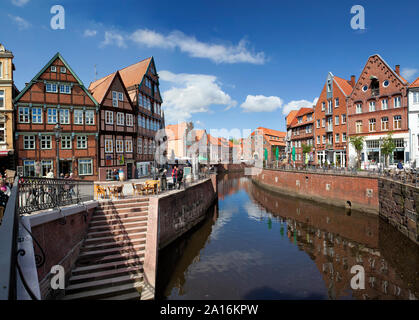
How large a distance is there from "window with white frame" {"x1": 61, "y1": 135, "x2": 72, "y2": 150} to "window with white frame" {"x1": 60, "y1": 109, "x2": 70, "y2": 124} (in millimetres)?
1487

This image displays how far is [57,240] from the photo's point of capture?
9289mm

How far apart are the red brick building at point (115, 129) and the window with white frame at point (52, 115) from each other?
406 cm

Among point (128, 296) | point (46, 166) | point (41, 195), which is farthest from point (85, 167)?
point (128, 296)

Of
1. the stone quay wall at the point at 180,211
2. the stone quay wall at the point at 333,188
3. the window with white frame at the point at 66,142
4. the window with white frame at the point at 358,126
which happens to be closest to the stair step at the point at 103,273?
the stone quay wall at the point at 180,211

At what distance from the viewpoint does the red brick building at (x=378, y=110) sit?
1232 inches

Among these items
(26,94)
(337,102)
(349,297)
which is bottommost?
(349,297)

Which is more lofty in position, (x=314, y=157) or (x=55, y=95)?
(x=55, y=95)

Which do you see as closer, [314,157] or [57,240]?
[57,240]

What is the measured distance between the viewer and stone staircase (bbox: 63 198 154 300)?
9.45 m

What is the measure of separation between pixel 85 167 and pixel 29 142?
5.34 meters

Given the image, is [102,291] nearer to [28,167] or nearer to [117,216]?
[117,216]
